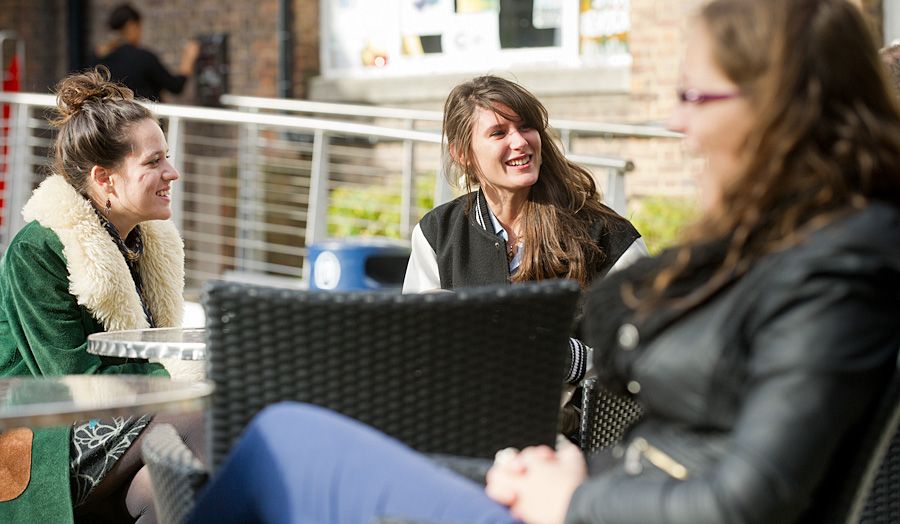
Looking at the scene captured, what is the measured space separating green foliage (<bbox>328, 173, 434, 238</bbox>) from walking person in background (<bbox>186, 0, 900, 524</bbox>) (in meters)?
6.65

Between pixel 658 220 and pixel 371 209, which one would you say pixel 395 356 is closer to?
pixel 658 220

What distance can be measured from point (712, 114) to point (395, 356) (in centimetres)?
66

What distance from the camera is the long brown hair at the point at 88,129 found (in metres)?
3.68

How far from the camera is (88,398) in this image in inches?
86.7

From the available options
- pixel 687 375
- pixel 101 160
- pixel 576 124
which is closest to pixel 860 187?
pixel 687 375

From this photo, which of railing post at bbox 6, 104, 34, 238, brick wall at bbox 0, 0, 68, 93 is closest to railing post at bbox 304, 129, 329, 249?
railing post at bbox 6, 104, 34, 238

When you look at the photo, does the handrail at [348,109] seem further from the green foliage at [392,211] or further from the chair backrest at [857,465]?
the chair backrest at [857,465]

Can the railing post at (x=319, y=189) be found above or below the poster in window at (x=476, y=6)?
below

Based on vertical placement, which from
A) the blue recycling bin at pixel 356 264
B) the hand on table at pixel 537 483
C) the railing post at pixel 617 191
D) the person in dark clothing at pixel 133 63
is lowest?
the blue recycling bin at pixel 356 264

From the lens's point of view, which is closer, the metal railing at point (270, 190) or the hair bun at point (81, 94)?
the hair bun at point (81, 94)

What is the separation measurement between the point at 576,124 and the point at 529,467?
19.1 feet

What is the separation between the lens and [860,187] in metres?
1.75

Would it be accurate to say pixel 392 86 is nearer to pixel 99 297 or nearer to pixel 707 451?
pixel 99 297

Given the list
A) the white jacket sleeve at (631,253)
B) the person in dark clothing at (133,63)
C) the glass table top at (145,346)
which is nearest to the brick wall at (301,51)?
the person in dark clothing at (133,63)
